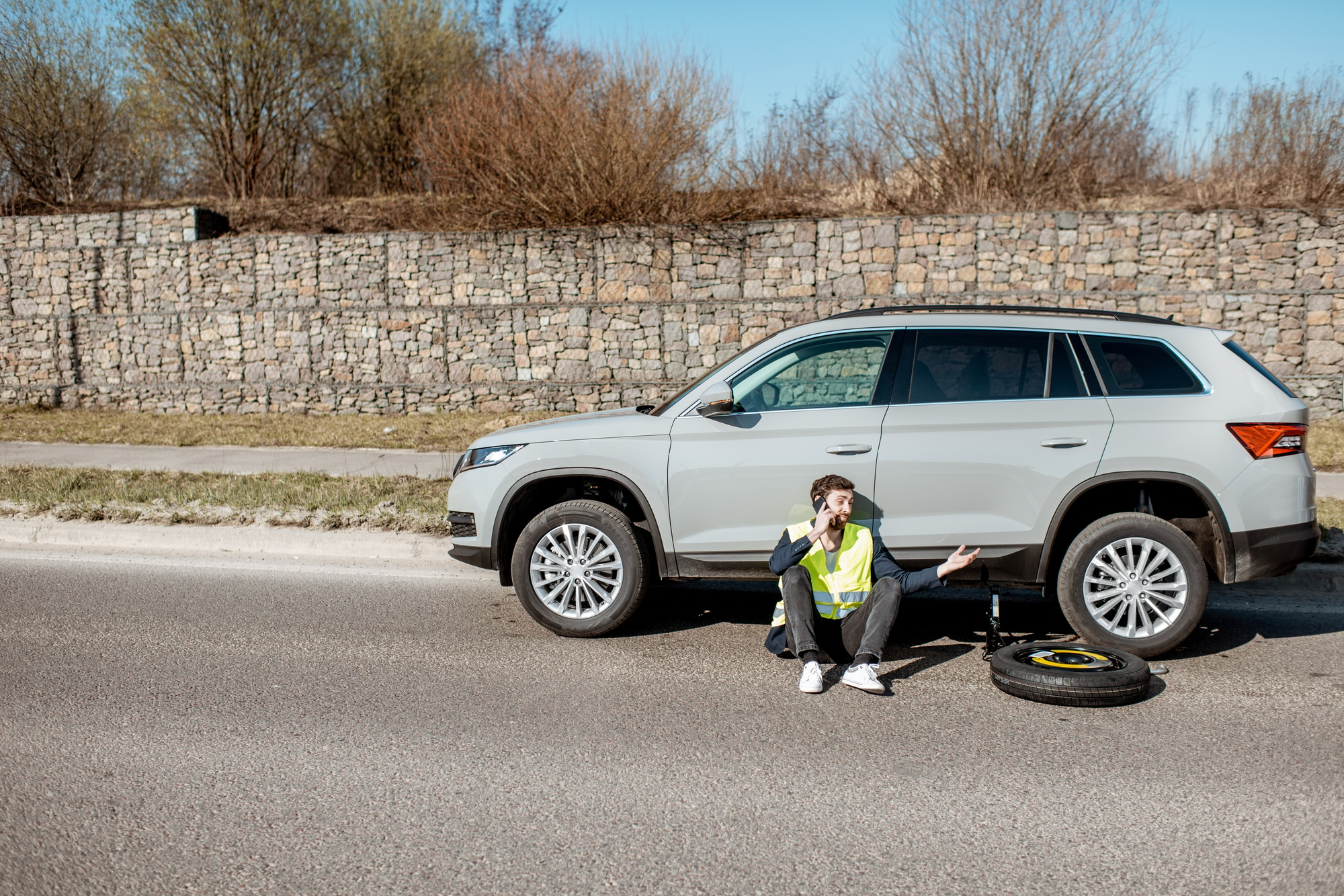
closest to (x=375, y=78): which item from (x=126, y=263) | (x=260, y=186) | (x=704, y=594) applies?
(x=260, y=186)

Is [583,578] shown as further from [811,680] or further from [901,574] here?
[901,574]

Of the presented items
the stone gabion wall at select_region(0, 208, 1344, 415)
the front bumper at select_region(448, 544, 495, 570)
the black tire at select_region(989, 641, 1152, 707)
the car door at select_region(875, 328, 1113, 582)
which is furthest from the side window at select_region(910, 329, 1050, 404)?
the stone gabion wall at select_region(0, 208, 1344, 415)

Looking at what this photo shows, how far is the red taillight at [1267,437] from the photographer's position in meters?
5.16

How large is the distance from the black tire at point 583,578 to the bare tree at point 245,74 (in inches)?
898

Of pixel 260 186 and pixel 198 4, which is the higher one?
pixel 198 4

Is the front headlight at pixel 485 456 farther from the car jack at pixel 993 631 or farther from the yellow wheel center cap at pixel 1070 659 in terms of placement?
the yellow wheel center cap at pixel 1070 659

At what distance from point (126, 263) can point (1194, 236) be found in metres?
20.4

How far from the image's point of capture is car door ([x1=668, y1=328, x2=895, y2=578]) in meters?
5.37

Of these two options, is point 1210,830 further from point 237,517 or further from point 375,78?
point 375,78

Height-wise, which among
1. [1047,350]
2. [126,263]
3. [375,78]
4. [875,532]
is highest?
[375,78]

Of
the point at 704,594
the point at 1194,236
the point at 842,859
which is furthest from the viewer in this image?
the point at 1194,236

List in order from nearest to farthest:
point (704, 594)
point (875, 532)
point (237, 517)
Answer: point (875, 532), point (704, 594), point (237, 517)

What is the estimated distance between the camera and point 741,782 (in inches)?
146

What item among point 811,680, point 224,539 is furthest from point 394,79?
point 811,680
